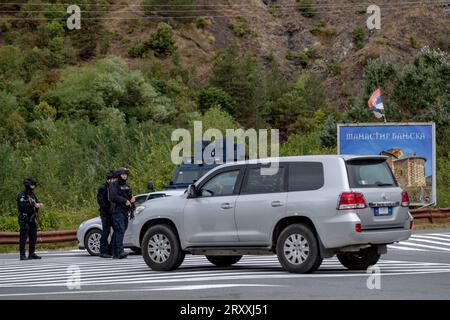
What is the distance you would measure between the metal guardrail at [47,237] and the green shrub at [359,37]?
305ft

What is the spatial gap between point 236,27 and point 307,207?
108m

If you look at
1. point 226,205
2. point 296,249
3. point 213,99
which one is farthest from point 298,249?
point 213,99

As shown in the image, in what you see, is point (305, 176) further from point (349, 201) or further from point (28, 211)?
point (28, 211)

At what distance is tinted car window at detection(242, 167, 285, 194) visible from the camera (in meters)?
16.5

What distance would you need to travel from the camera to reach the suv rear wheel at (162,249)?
56.6 feet

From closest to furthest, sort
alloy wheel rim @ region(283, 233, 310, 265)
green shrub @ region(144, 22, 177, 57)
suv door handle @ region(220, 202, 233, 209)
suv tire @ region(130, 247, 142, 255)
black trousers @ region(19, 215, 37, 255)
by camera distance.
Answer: alloy wheel rim @ region(283, 233, 310, 265) < suv door handle @ region(220, 202, 233, 209) < suv tire @ region(130, 247, 142, 255) < black trousers @ region(19, 215, 37, 255) < green shrub @ region(144, 22, 177, 57)

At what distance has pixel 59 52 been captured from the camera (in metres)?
107

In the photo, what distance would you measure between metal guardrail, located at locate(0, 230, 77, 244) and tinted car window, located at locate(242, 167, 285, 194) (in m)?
13.3

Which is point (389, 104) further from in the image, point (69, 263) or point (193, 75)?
point (193, 75)

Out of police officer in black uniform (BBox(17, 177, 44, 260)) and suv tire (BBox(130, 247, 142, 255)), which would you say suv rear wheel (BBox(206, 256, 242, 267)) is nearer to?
suv tire (BBox(130, 247, 142, 255))

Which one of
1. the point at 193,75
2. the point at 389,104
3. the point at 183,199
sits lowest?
the point at 183,199

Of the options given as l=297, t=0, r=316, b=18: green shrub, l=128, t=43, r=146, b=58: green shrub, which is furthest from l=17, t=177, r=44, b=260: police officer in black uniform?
l=297, t=0, r=316, b=18: green shrub
